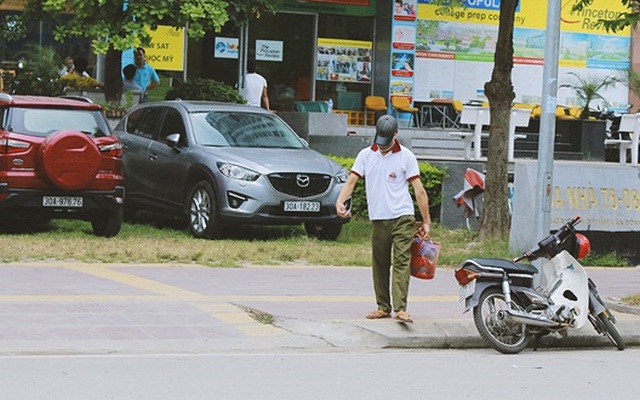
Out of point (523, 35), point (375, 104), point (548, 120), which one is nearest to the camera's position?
point (548, 120)

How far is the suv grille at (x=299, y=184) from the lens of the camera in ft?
55.2

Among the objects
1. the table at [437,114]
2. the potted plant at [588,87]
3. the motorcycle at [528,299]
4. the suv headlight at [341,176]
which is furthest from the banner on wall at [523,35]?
the motorcycle at [528,299]

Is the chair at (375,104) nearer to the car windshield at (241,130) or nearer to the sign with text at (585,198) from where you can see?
the car windshield at (241,130)

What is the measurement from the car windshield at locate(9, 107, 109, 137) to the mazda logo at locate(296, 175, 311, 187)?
2.52 m

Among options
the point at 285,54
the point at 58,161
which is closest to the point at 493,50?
the point at 285,54

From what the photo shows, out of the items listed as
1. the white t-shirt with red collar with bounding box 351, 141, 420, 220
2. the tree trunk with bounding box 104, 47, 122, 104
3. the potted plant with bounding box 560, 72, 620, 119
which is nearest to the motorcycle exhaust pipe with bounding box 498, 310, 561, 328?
the white t-shirt with red collar with bounding box 351, 141, 420, 220

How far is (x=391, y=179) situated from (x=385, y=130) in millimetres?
426

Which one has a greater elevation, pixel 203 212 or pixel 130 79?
pixel 130 79

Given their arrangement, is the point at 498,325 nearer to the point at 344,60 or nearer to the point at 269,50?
the point at 269,50

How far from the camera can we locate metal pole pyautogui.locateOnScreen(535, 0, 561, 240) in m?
12.2

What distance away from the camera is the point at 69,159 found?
15727 mm

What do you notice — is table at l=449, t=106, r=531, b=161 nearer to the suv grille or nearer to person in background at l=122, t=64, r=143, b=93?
person in background at l=122, t=64, r=143, b=93

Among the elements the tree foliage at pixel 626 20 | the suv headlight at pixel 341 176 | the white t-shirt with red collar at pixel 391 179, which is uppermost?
the tree foliage at pixel 626 20

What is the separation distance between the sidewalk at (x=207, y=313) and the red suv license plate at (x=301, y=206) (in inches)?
111
